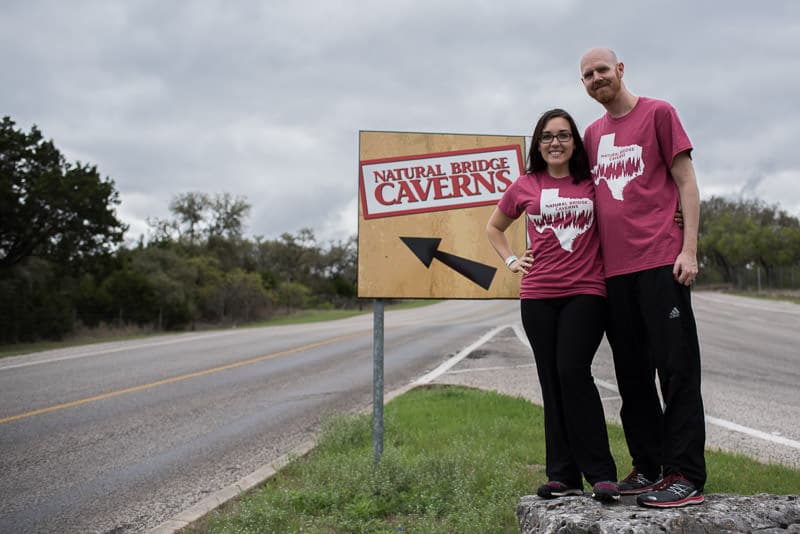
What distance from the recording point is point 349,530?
3.51m

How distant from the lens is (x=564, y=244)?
10.1 ft

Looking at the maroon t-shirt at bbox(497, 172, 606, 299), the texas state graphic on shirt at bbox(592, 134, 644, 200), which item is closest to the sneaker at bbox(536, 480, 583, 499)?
the maroon t-shirt at bbox(497, 172, 606, 299)

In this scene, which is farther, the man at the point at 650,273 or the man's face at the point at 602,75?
→ the man's face at the point at 602,75

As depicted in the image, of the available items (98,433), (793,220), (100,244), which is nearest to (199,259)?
(100,244)

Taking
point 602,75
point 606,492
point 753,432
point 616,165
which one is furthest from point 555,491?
point 753,432

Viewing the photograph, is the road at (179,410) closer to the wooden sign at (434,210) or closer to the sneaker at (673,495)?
the wooden sign at (434,210)

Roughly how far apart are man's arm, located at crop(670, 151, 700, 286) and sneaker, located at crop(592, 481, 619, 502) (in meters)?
0.92

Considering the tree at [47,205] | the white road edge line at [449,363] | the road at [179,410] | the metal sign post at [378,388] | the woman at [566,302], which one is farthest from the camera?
the tree at [47,205]

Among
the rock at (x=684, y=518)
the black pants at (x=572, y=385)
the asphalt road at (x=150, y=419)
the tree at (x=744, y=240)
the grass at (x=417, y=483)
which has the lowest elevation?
the asphalt road at (x=150, y=419)

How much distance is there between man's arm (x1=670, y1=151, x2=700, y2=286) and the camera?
2.80 metres

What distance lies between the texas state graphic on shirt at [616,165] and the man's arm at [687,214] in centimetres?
16

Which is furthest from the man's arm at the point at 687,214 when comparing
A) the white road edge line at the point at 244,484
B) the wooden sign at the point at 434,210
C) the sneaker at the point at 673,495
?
the white road edge line at the point at 244,484

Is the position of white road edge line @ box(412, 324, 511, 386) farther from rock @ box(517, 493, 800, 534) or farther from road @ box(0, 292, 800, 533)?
rock @ box(517, 493, 800, 534)

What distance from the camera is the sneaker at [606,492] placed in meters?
2.73
